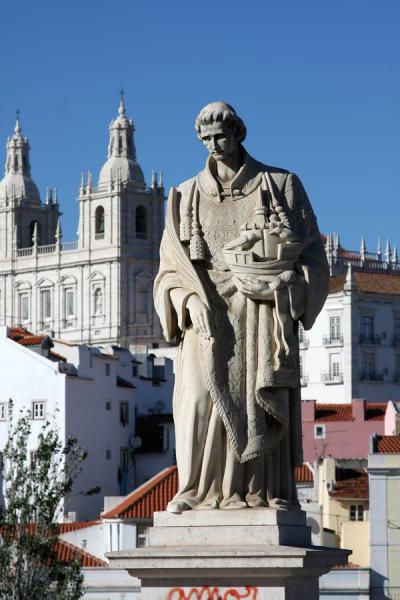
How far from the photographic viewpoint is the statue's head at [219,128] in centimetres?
1050

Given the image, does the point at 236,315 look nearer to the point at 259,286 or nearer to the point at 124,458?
the point at 259,286

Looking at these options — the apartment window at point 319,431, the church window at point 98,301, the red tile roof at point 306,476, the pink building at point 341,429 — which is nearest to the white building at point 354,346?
the pink building at point 341,429

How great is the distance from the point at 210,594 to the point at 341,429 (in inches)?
2758

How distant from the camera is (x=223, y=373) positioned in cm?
1025

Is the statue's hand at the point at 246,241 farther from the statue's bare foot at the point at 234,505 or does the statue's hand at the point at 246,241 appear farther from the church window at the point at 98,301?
the church window at the point at 98,301

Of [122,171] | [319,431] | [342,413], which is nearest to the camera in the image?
[319,431]

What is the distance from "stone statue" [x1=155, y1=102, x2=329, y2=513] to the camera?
1020cm

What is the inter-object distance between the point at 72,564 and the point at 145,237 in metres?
108

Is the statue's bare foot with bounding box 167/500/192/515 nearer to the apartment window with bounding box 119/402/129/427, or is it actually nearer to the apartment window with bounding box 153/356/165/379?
the apartment window with bounding box 119/402/129/427

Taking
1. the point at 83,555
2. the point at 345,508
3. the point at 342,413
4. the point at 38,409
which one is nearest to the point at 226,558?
the point at 83,555

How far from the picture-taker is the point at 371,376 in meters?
109

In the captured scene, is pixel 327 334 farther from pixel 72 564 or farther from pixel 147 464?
pixel 72 564

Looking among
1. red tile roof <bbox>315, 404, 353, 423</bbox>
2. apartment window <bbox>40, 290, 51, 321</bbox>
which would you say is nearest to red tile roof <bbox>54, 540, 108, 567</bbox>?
red tile roof <bbox>315, 404, 353, 423</bbox>

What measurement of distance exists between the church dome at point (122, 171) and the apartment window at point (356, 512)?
83796 mm
